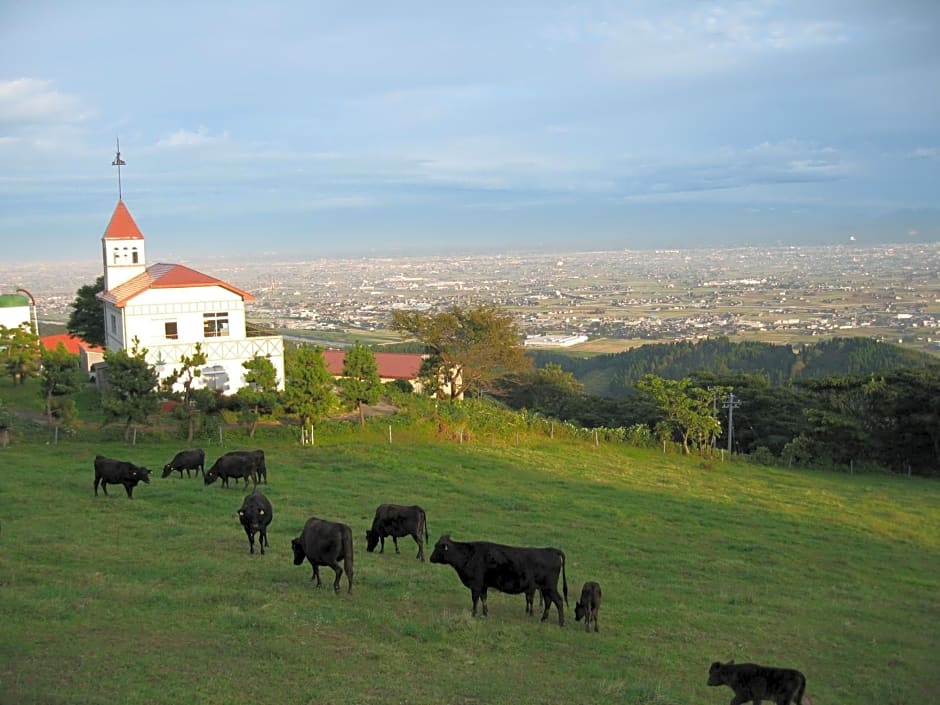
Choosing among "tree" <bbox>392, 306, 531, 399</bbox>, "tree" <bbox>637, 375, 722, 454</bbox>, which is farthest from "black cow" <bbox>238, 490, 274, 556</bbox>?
"tree" <bbox>392, 306, 531, 399</bbox>

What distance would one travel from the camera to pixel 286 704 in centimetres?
793

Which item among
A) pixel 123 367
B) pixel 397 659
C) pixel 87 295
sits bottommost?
pixel 397 659

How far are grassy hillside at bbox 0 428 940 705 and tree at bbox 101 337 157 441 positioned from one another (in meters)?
2.13

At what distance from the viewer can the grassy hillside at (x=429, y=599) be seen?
876 centimetres

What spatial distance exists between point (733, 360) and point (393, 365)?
1608 inches

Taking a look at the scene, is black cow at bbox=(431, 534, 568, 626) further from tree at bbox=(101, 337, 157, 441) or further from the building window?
the building window

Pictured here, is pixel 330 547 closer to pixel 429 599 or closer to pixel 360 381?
pixel 429 599

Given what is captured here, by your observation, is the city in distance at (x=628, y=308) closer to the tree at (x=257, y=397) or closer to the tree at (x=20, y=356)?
the tree at (x=20, y=356)

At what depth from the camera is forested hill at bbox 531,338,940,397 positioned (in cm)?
7088

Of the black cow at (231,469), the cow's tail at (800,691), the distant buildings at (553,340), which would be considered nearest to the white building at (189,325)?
the black cow at (231,469)

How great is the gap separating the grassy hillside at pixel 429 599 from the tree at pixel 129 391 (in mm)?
2132

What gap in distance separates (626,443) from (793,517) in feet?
46.8

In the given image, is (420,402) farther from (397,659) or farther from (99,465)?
(397,659)

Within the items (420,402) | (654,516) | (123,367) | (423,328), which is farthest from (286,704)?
(423,328)
